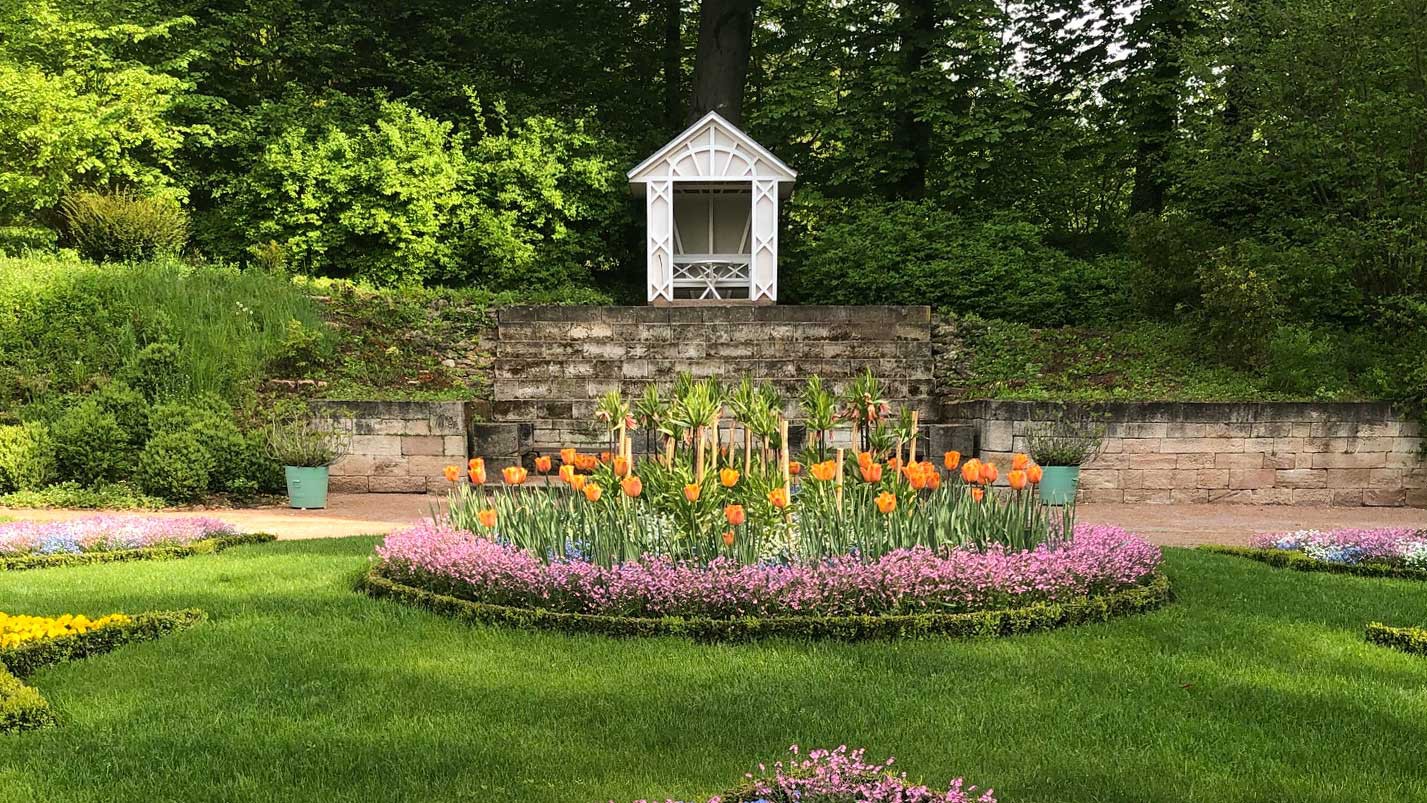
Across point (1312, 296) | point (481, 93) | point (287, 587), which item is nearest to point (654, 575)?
point (287, 587)

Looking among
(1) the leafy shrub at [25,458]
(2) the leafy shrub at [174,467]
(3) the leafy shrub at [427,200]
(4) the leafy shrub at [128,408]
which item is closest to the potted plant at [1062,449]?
(2) the leafy shrub at [174,467]

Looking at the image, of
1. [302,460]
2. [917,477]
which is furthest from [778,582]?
[302,460]

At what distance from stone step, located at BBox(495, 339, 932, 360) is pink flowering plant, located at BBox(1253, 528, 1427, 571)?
6.11 meters

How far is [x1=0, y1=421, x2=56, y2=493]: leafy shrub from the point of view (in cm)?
1028

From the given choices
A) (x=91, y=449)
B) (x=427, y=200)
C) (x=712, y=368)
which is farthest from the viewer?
(x=427, y=200)

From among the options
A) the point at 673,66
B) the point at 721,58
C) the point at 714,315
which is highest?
the point at 673,66

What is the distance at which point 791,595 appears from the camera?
479cm

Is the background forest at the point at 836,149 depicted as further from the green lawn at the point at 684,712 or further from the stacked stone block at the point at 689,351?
the green lawn at the point at 684,712

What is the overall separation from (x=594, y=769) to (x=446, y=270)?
16564mm

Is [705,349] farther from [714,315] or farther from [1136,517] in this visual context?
[1136,517]

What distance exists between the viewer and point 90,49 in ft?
55.9

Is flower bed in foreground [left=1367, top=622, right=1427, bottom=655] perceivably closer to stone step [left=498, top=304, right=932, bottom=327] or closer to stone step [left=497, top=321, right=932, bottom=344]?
stone step [left=497, top=321, right=932, bottom=344]

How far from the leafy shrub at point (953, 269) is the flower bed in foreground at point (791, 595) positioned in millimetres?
11926

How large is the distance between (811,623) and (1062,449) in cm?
647
